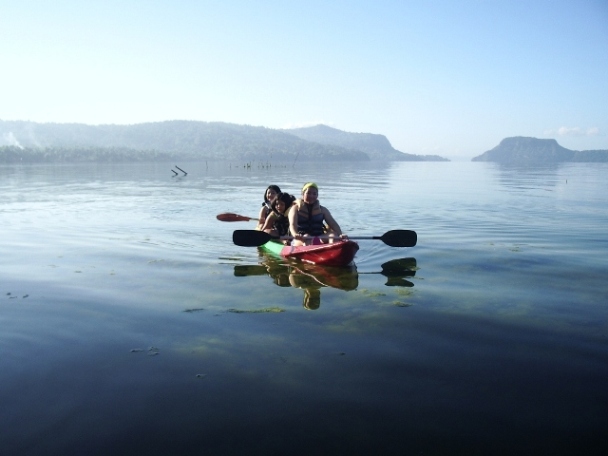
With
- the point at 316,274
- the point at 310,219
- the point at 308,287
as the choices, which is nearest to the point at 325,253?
the point at 316,274

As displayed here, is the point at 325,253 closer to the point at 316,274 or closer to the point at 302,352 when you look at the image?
the point at 316,274

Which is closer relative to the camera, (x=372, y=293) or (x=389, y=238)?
(x=372, y=293)

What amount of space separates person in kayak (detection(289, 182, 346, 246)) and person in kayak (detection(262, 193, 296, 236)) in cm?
107

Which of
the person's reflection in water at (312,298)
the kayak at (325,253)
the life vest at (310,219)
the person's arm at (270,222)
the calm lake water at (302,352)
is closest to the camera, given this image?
the calm lake water at (302,352)

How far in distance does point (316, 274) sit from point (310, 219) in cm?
232

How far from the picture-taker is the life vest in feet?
40.5

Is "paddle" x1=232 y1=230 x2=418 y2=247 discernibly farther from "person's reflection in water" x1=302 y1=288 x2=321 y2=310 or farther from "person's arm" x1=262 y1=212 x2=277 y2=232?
"person's reflection in water" x1=302 y1=288 x2=321 y2=310

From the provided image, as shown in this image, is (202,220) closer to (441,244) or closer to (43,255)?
(43,255)

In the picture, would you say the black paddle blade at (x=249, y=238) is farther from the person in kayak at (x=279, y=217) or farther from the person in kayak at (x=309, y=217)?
the person in kayak at (x=279, y=217)

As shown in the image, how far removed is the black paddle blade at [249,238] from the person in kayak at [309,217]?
702mm

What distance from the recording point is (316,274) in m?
10.5

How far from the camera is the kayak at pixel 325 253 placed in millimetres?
10344

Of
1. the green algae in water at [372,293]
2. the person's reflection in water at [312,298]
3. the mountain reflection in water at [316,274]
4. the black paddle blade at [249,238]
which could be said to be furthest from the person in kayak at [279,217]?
the green algae in water at [372,293]

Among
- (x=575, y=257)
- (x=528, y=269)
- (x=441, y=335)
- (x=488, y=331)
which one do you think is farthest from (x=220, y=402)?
(x=575, y=257)
